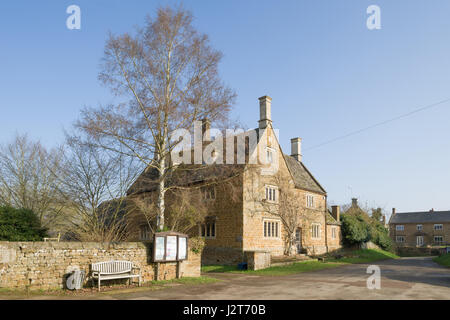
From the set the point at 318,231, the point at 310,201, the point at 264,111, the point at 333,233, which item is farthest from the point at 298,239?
the point at 264,111

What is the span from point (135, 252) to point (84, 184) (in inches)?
327

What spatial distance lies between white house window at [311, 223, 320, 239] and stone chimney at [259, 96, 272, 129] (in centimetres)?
1196

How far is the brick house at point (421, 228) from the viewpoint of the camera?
7381 cm

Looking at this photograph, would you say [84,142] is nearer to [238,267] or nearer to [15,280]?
[15,280]

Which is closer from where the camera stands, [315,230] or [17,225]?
[17,225]

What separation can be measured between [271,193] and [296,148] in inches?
533

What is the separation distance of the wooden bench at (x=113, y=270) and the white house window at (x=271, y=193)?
50.1ft

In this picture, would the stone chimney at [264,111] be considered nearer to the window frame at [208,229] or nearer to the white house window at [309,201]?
the white house window at [309,201]

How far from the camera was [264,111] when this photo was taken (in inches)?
1201

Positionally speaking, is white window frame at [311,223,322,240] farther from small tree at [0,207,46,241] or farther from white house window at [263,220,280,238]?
small tree at [0,207,46,241]

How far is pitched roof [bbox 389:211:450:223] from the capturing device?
247ft

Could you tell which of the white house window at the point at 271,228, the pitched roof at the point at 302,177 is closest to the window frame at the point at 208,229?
the white house window at the point at 271,228

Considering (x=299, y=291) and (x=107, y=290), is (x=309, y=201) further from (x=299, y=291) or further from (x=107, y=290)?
(x=107, y=290)
